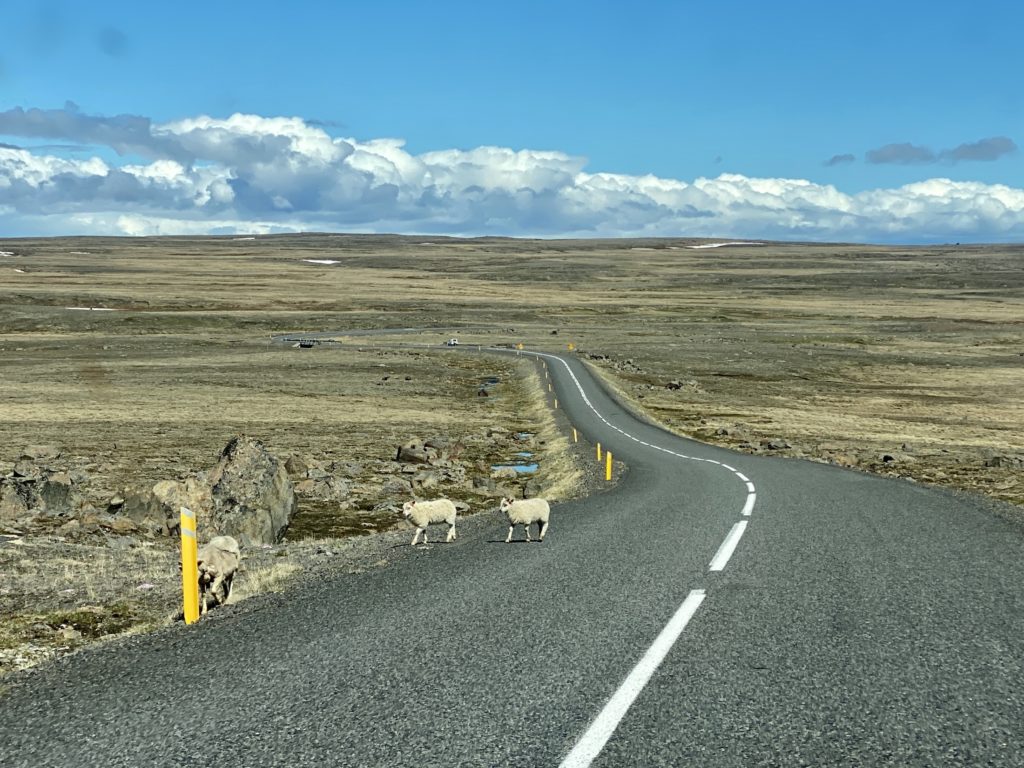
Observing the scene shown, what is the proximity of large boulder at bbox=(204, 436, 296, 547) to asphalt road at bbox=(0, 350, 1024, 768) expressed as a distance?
741cm

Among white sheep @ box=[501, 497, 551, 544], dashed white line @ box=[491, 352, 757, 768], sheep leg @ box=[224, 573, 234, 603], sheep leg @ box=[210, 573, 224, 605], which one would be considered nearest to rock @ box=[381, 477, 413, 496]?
white sheep @ box=[501, 497, 551, 544]

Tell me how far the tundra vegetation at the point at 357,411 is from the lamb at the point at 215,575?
18.3 inches

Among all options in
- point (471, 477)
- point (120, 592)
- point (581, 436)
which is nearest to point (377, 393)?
point (581, 436)

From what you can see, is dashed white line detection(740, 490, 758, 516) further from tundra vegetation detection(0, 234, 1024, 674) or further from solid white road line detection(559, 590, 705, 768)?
solid white road line detection(559, 590, 705, 768)

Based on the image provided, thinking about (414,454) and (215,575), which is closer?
(215,575)

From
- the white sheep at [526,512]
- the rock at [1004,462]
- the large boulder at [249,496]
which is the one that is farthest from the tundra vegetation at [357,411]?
the white sheep at [526,512]

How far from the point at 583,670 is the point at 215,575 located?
5302mm

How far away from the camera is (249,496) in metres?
20.7

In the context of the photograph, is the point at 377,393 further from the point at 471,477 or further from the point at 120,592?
the point at 120,592

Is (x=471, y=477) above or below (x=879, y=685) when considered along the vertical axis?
below

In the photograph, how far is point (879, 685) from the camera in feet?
23.3

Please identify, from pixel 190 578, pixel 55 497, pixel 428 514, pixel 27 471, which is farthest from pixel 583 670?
pixel 27 471

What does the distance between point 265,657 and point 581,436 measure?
34.3m

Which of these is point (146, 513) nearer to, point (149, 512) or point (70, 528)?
point (149, 512)
